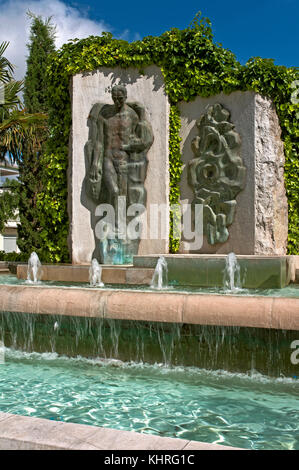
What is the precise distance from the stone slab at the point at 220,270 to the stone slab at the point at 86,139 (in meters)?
1.81

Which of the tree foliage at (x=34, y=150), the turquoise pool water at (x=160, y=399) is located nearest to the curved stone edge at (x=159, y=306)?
the turquoise pool water at (x=160, y=399)

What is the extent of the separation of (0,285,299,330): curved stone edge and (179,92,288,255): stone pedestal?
366 centimetres

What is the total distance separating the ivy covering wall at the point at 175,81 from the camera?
739 cm

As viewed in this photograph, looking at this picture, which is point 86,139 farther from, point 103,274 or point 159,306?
point 159,306

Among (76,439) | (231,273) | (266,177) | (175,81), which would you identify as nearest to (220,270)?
(231,273)

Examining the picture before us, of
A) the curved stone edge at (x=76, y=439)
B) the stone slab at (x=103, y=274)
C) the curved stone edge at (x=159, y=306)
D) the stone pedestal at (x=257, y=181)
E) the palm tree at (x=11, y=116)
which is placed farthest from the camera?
the palm tree at (x=11, y=116)

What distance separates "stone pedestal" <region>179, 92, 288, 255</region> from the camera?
7.28 metres

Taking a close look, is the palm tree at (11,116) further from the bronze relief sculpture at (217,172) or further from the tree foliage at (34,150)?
the bronze relief sculpture at (217,172)

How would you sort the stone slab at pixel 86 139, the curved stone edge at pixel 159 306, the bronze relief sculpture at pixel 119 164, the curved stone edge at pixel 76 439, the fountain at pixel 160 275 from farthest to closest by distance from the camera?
the stone slab at pixel 86 139
the bronze relief sculpture at pixel 119 164
the fountain at pixel 160 275
the curved stone edge at pixel 159 306
the curved stone edge at pixel 76 439

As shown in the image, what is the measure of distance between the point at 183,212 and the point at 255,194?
4.09 ft

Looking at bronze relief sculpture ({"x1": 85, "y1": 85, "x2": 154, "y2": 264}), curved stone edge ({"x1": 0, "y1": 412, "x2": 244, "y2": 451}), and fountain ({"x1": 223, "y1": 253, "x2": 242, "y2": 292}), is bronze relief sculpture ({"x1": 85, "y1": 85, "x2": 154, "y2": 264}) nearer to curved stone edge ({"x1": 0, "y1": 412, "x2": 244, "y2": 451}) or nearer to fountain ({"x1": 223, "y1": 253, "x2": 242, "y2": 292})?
fountain ({"x1": 223, "y1": 253, "x2": 242, "y2": 292})

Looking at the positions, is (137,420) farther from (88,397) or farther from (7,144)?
(7,144)

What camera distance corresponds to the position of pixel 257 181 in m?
7.27

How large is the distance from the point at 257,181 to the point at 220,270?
2.13 m
